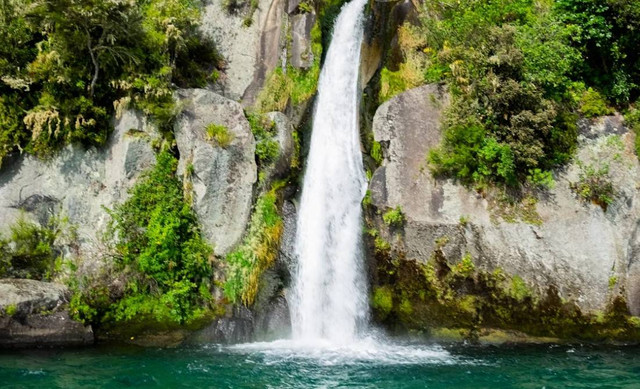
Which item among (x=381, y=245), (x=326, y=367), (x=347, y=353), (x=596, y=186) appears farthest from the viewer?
(x=381, y=245)

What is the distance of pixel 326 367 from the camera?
10.4m

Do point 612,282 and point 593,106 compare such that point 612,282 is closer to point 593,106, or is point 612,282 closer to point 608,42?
point 593,106

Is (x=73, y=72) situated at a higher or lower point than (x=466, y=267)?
higher

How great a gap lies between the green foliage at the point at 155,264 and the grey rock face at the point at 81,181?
2.14 ft

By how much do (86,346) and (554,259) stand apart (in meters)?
11.0

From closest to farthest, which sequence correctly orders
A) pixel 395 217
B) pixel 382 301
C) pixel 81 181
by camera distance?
pixel 395 217
pixel 382 301
pixel 81 181

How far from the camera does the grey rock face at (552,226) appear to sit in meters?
11.4

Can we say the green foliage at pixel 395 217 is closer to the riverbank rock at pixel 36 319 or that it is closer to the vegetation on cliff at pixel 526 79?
the vegetation on cliff at pixel 526 79

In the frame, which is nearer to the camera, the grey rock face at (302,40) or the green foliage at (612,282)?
the green foliage at (612,282)

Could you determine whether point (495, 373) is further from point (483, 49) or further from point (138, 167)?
point (138, 167)

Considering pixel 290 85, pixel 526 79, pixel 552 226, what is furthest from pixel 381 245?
pixel 290 85

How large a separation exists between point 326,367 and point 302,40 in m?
11.2

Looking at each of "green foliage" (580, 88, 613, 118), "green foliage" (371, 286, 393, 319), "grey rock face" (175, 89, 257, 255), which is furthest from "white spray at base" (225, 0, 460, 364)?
"green foliage" (580, 88, 613, 118)

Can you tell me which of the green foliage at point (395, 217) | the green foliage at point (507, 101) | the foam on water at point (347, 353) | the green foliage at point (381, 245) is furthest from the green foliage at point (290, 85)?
the foam on water at point (347, 353)
